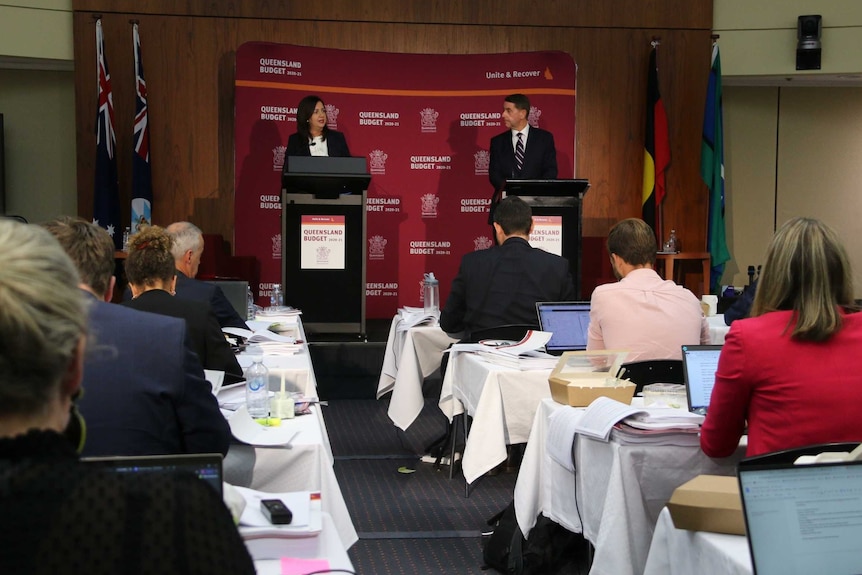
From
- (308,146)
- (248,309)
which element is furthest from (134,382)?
(308,146)

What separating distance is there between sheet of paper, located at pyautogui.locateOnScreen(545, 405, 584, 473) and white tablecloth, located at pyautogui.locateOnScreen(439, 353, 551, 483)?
809 millimetres

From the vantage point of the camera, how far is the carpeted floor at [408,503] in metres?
3.82

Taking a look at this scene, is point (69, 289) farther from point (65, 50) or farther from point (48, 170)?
point (48, 170)

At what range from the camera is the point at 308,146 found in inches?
311

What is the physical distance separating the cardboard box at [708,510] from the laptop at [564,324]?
2.35 meters

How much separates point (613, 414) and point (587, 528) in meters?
0.44

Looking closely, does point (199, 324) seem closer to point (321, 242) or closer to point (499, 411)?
point (499, 411)

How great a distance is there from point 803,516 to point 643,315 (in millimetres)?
2094

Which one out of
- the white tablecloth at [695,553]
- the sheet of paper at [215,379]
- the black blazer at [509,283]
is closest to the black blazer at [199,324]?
the sheet of paper at [215,379]

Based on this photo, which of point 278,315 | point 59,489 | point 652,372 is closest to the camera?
point 59,489

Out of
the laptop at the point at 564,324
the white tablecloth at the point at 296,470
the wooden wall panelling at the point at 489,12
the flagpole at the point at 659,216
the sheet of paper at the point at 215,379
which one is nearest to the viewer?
the white tablecloth at the point at 296,470

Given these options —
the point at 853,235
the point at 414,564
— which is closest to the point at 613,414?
the point at 414,564

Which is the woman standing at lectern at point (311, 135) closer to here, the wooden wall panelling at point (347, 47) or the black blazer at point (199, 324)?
the wooden wall panelling at point (347, 47)

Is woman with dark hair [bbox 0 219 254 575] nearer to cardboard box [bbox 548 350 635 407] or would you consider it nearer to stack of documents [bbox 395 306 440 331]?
cardboard box [bbox 548 350 635 407]
